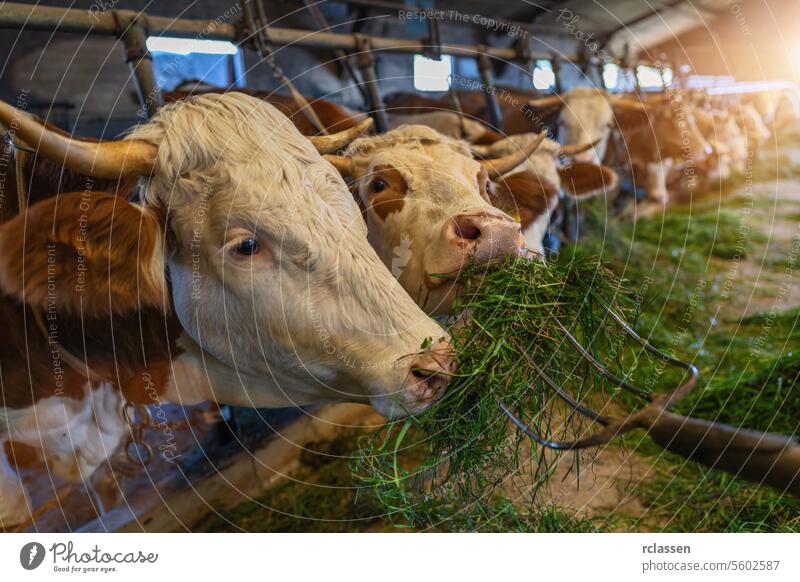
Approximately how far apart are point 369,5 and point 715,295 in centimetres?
196

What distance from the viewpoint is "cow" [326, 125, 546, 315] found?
136 cm

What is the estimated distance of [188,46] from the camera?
146 cm

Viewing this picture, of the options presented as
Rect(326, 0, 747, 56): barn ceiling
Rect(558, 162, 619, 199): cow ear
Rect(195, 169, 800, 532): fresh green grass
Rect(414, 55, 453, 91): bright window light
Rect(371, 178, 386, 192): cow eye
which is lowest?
Rect(195, 169, 800, 532): fresh green grass

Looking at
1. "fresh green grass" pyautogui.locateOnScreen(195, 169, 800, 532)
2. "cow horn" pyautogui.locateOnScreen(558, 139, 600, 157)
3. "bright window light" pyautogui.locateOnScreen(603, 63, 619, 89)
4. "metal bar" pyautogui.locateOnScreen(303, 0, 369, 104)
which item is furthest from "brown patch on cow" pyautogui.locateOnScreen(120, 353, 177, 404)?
"bright window light" pyautogui.locateOnScreen(603, 63, 619, 89)

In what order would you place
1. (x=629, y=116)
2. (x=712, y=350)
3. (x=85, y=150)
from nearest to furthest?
(x=85, y=150)
(x=712, y=350)
(x=629, y=116)

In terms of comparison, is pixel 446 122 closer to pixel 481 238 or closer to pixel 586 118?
pixel 481 238

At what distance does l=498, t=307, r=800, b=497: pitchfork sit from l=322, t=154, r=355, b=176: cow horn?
678 mm

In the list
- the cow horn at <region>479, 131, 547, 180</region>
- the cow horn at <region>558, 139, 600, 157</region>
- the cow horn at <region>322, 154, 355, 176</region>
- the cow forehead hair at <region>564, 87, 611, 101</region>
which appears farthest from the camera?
the cow forehead hair at <region>564, 87, 611, 101</region>

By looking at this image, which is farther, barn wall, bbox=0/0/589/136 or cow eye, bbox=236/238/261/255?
barn wall, bbox=0/0/589/136

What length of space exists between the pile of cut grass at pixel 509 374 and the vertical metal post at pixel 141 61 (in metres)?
0.79

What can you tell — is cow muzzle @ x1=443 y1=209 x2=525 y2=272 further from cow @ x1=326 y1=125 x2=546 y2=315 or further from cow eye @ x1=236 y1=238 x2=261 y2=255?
cow eye @ x1=236 y1=238 x2=261 y2=255

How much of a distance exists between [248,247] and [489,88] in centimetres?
102

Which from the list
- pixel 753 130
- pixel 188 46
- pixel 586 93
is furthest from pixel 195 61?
pixel 753 130
